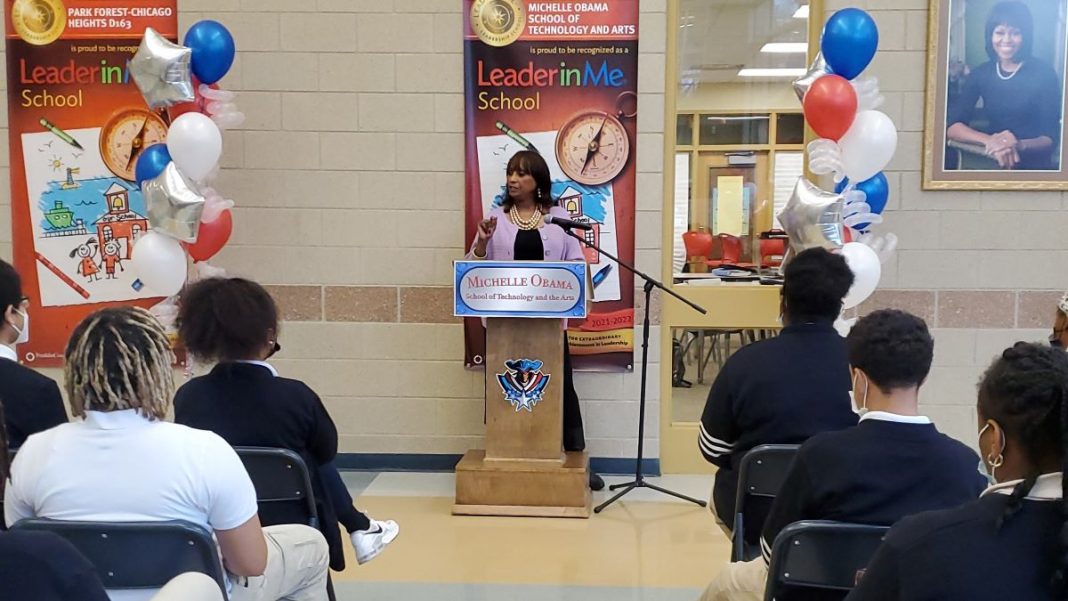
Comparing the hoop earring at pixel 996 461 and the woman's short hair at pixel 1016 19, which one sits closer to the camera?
the hoop earring at pixel 996 461

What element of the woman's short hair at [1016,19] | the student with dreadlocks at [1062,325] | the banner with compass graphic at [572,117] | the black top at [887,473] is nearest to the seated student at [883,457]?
the black top at [887,473]

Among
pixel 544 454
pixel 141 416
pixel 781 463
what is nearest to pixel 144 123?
pixel 544 454

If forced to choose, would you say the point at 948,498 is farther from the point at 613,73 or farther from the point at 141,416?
the point at 613,73

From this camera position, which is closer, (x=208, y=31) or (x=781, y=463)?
(x=781, y=463)

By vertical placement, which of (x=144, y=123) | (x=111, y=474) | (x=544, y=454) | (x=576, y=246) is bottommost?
(x=544, y=454)

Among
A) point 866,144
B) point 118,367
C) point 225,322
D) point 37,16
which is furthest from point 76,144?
point 866,144

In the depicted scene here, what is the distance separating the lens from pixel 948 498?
1657mm

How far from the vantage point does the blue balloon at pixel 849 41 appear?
A: 3.72 m

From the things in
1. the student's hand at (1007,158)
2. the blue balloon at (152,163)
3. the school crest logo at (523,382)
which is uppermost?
the student's hand at (1007,158)

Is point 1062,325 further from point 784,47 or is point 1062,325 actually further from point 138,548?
point 138,548

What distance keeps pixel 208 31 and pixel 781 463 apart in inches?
122

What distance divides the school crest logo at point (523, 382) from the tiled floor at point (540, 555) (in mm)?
508

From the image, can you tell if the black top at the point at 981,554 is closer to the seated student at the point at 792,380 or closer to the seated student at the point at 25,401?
the seated student at the point at 792,380

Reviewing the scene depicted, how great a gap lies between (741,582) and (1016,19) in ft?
11.7
